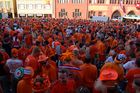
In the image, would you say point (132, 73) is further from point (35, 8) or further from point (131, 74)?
point (35, 8)

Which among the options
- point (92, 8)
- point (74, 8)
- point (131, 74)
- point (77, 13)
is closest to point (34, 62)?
point (131, 74)

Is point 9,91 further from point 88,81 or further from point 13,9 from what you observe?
point 13,9

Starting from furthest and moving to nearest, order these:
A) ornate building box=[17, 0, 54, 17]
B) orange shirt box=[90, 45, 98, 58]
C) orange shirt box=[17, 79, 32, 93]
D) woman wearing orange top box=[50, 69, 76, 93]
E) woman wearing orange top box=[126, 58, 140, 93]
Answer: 1. ornate building box=[17, 0, 54, 17]
2. orange shirt box=[90, 45, 98, 58]
3. woman wearing orange top box=[126, 58, 140, 93]
4. orange shirt box=[17, 79, 32, 93]
5. woman wearing orange top box=[50, 69, 76, 93]

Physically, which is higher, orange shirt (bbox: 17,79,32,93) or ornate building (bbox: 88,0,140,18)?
ornate building (bbox: 88,0,140,18)

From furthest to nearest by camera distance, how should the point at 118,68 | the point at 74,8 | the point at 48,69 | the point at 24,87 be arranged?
the point at 74,8
the point at 48,69
the point at 118,68
the point at 24,87

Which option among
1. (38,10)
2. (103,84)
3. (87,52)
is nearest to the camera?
(103,84)

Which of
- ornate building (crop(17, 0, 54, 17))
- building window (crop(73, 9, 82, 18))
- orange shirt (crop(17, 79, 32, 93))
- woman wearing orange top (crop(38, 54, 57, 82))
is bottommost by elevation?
orange shirt (crop(17, 79, 32, 93))

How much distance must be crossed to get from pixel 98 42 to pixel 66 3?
60.9 m

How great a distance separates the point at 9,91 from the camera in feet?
29.4

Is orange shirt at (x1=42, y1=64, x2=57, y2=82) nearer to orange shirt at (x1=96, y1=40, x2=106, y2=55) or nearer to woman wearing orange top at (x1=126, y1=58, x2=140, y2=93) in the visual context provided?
woman wearing orange top at (x1=126, y1=58, x2=140, y2=93)

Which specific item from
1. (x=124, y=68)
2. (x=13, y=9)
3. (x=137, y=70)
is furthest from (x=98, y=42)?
(x=13, y=9)

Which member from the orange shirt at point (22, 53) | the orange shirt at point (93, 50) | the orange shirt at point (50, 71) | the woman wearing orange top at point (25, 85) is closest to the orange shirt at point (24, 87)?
the woman wearing orange top at point (25, 85)

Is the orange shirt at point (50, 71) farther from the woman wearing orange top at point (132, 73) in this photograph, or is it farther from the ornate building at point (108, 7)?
the ornate building at point (108, 7)

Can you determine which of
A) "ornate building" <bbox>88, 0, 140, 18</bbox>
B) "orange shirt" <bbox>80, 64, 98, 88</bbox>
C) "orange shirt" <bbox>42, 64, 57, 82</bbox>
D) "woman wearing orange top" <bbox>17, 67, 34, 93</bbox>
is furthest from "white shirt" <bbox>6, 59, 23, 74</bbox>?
"ornate building" <bbox>88, 0, 140, 18</bbox>
